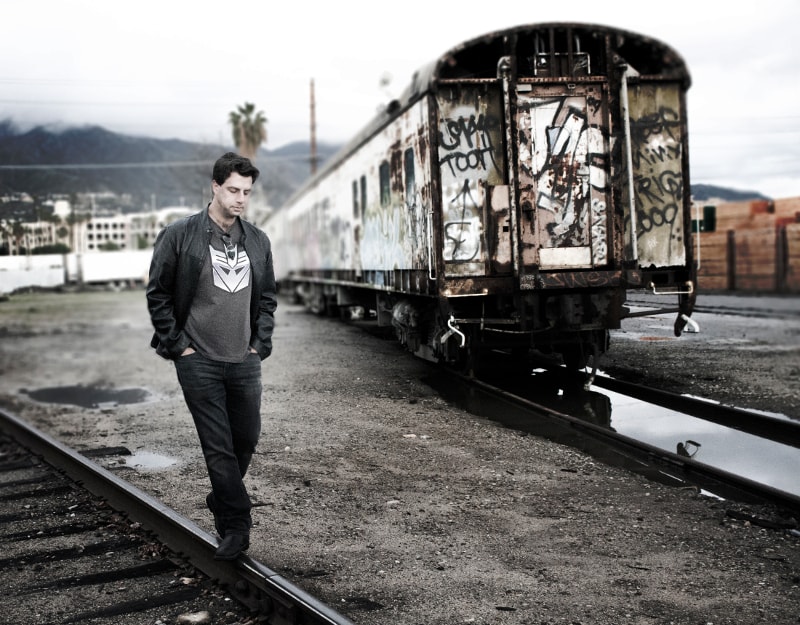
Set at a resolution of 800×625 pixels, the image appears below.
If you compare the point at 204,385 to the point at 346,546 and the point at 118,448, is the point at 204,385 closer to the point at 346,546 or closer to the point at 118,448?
the point at 346,546

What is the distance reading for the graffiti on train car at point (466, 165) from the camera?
10.1 meters

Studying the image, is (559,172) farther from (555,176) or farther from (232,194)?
(232,194)

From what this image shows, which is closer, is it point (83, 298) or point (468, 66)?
point (468, 66)

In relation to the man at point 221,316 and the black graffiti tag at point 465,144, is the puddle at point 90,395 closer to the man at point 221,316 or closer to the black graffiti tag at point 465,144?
the black graffiti tag at point 465,144

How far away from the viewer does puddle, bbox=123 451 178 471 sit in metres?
7.73

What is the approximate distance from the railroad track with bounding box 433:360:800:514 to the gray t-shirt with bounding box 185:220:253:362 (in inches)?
148

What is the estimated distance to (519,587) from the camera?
465 centimetres

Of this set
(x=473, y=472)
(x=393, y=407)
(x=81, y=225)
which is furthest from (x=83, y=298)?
(x=473, y=472)

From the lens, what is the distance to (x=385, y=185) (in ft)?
42.2

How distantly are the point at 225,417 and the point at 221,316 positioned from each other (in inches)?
20.7

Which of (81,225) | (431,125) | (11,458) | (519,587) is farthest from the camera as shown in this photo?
(81,225)

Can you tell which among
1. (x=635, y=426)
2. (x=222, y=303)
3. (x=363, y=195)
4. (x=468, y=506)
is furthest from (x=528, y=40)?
(x=222, y=303)

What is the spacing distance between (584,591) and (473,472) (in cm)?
267

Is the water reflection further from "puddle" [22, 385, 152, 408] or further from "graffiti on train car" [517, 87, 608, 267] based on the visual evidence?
"puddle" [22, 385, 152, 408]
